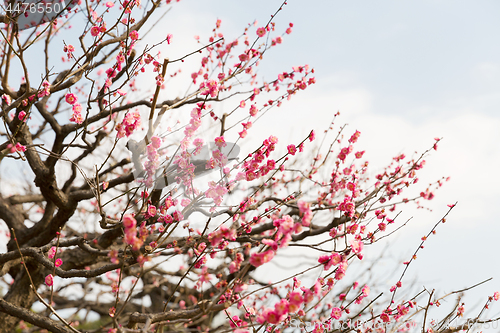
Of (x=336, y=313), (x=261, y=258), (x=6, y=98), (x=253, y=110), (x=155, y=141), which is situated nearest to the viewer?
(x=261, y=258)

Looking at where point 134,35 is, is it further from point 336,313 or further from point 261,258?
point 336,313

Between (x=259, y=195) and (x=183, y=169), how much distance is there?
2.89 m

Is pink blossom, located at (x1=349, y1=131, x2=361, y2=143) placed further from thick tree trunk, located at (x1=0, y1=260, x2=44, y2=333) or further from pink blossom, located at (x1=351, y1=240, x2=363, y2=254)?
thick tree trunk, located at (x1=0, y1=260, x2=44, y2=333)

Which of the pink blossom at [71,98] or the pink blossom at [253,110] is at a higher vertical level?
the pink blossom at [71,98]

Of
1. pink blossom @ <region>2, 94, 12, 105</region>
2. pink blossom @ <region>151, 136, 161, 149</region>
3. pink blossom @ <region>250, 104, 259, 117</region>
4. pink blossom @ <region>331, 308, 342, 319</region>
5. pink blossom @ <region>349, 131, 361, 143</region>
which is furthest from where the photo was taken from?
pink blossom @ <region>349, 131, 361, 143</region>

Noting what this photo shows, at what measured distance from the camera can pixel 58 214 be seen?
5.34 meters

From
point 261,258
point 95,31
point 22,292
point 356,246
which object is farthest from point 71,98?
point 356,246

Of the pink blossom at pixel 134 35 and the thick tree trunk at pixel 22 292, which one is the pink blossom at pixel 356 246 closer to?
the pink blossom at pixel 134 35

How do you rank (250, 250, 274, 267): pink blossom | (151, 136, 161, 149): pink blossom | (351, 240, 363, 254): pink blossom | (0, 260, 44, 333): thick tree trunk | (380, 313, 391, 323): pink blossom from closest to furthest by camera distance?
(250, 250, 274, 267): pink blossom
(351, 240, 363, 254): pink blossom
(380, 313, 391, 323): pink blossom
(151, 136, 161, 149): pink blossom
(0, 260, 44, 333): thick tree trunk

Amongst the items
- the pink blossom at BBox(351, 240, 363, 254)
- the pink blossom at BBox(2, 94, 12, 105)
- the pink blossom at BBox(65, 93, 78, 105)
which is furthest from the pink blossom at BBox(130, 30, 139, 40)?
the pink blossom at BBox(351, 240, 363, 254)

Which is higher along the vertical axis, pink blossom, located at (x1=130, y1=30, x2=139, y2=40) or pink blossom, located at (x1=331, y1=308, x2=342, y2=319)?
pink blossom, located at (x1=130, y1=30, x2=139, y2=40)

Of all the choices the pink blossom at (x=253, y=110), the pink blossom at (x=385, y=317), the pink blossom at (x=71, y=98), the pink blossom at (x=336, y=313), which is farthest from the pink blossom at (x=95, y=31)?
the pink blossom at (x=385, y=317)

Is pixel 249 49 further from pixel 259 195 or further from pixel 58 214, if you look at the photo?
pixel 58 214

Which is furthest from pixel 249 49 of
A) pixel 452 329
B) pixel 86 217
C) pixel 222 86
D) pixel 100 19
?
pixel 86 217
